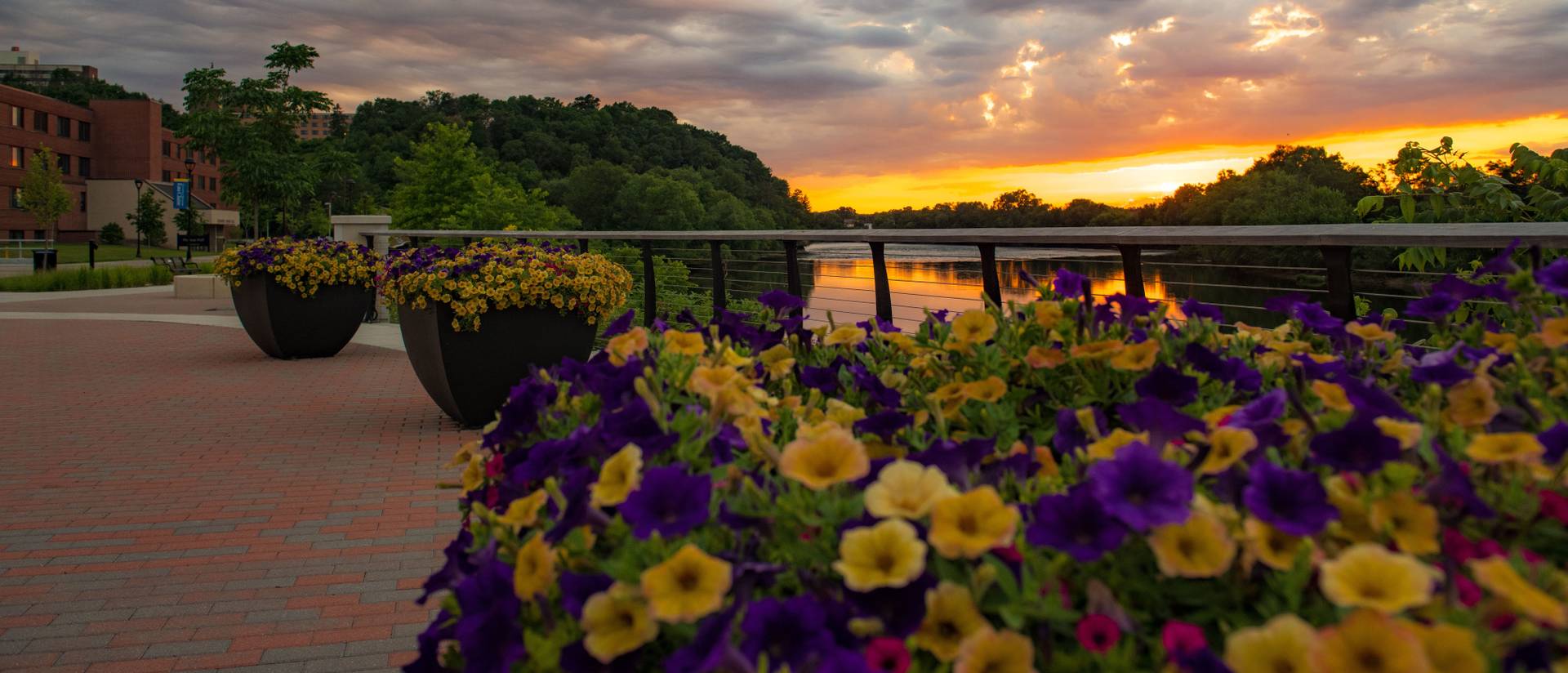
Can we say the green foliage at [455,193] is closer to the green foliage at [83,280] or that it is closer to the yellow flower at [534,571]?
the green foliage at [83,280]

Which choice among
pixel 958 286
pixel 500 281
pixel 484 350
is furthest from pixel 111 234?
pixel 958 286

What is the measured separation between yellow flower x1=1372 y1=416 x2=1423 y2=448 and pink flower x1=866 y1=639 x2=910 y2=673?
0.57 meters

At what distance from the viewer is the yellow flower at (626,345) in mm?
1680

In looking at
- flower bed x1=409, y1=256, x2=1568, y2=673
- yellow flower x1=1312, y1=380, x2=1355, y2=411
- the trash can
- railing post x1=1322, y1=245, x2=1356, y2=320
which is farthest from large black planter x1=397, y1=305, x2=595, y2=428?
the trash can

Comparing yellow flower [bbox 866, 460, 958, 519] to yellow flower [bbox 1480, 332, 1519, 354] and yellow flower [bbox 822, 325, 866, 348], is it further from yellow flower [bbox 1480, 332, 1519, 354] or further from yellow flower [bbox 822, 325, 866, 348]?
yellow flower [bbox 1480, 332, 1519, 354]

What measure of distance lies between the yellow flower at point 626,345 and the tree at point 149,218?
67.2 meters

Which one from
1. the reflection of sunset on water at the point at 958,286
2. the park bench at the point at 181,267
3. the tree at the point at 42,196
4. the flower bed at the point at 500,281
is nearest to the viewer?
the reflection of sunset on water at the point at 958,286

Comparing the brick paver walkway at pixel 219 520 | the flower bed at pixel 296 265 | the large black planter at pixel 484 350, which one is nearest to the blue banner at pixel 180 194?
the flower bed at pixel 296 265

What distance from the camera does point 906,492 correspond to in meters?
0.99

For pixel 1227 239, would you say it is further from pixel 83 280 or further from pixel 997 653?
pixel 83 280

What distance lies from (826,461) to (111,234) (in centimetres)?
7893

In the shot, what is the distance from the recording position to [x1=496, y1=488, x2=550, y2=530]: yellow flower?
1.16m

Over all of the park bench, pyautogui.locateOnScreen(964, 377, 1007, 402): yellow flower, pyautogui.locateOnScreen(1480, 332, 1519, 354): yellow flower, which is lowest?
pyautogui.locateOnScreen(964, 377, 1007, 402): yellow flower

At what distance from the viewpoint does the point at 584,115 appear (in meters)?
65.1
